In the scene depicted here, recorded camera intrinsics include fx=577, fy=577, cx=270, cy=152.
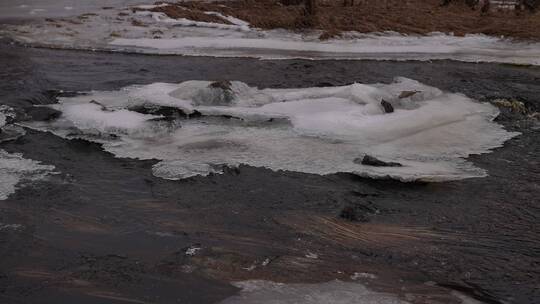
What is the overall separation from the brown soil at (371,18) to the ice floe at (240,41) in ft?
1.49

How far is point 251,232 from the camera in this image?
5.31 meters

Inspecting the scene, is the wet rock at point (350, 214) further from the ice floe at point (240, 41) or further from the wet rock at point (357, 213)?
the ice floe at point (240, 41)

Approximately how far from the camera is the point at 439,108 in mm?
9430

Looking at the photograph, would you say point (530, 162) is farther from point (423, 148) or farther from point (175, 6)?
point (175, 6)

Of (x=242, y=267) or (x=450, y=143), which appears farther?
(x=450, y=143)

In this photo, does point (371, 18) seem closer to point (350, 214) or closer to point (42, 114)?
point (42, 114)

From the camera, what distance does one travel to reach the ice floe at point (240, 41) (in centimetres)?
1432

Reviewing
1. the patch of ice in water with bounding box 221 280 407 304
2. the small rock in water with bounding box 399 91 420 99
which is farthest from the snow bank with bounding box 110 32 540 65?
the patch of ice in water with bounding box 221 280 407 304

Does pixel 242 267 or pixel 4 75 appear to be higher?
pixel 4 75

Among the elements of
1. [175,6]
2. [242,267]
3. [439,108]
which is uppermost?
[175,6]

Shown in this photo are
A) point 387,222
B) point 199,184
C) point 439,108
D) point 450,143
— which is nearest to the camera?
point 387,222

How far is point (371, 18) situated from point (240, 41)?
15.8ft

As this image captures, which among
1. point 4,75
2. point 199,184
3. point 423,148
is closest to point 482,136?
point 423,148

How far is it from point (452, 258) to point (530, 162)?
2.93 meters
